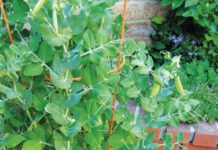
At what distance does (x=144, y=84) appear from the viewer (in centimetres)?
74

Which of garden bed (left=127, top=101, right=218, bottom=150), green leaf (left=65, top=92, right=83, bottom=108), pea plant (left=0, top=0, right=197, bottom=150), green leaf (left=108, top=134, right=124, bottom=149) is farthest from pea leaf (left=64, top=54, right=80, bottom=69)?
garden bed (left=127, top=101, right=218, bottom=150)

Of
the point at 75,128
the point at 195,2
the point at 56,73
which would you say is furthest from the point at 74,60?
the point at 195,2

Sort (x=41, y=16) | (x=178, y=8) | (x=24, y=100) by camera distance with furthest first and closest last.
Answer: (x=178, y=8)
(x=24, y=100)
(x=41, y=16)

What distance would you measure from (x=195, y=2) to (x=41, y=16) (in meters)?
1.45

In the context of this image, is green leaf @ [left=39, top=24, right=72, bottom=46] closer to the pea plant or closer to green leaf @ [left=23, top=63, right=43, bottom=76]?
the pea plant

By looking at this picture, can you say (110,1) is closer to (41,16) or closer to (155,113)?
(41,16)

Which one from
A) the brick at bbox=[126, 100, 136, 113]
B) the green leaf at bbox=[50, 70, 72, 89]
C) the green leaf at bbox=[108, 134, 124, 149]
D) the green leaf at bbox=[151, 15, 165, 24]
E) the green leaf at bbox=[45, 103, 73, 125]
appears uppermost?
the green leaf at bbox=[151, 15, 165, 24]

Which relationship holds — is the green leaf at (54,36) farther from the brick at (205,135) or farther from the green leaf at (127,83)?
the brick at (205,135)

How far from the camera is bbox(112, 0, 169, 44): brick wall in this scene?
1897 mm

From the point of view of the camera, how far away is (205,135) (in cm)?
138

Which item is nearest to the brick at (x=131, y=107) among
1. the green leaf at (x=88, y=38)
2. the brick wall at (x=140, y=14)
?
the brick wall at (x=140, y=14)

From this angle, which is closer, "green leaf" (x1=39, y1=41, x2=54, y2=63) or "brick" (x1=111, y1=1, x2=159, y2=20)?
"green leaf" (x1=39, y1=41, x2=54, y2=63)

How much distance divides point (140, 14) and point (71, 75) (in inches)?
58.6

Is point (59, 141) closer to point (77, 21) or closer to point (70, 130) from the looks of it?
point (70, 130)
